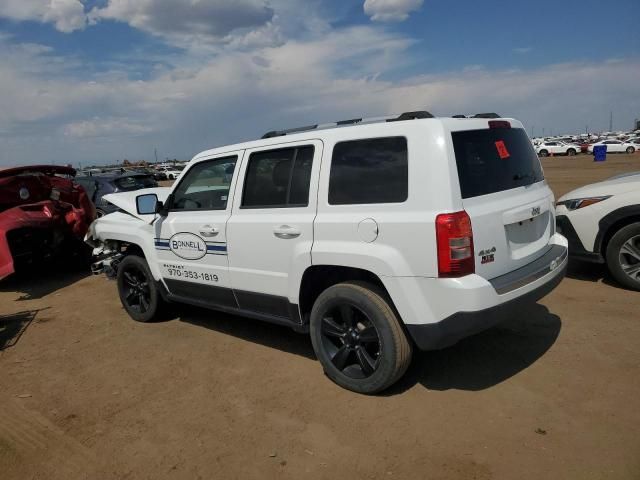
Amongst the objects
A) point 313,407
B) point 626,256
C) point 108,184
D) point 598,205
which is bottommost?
point 313,407

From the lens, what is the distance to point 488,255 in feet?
10.4

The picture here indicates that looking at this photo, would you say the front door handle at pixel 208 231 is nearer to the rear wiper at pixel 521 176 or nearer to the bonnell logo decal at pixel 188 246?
the bonnell logo decal at pixel 188 246

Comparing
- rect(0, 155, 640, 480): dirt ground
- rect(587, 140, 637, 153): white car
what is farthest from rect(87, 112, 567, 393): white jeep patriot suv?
rect(587, 140, 637, 153): white car

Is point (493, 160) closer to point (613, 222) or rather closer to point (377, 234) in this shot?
point (377, 234)

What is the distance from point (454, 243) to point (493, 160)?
847 millimetres

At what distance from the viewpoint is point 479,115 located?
12.4ft

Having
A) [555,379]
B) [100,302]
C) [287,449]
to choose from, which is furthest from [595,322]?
[100,302]

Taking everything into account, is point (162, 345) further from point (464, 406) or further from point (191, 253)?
point (464, 406)

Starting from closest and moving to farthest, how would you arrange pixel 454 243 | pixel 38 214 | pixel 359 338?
pixel 454 243 → pixel 359 338 → pixel 38 214

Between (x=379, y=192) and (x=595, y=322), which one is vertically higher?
(x=379, y=192)

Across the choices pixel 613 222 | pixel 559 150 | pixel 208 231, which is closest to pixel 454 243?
pixel 208 231

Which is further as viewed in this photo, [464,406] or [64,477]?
[464,406]

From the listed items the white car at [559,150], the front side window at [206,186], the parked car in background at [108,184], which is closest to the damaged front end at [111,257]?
the front side window at [206,186]

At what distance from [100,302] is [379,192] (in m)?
4.85
